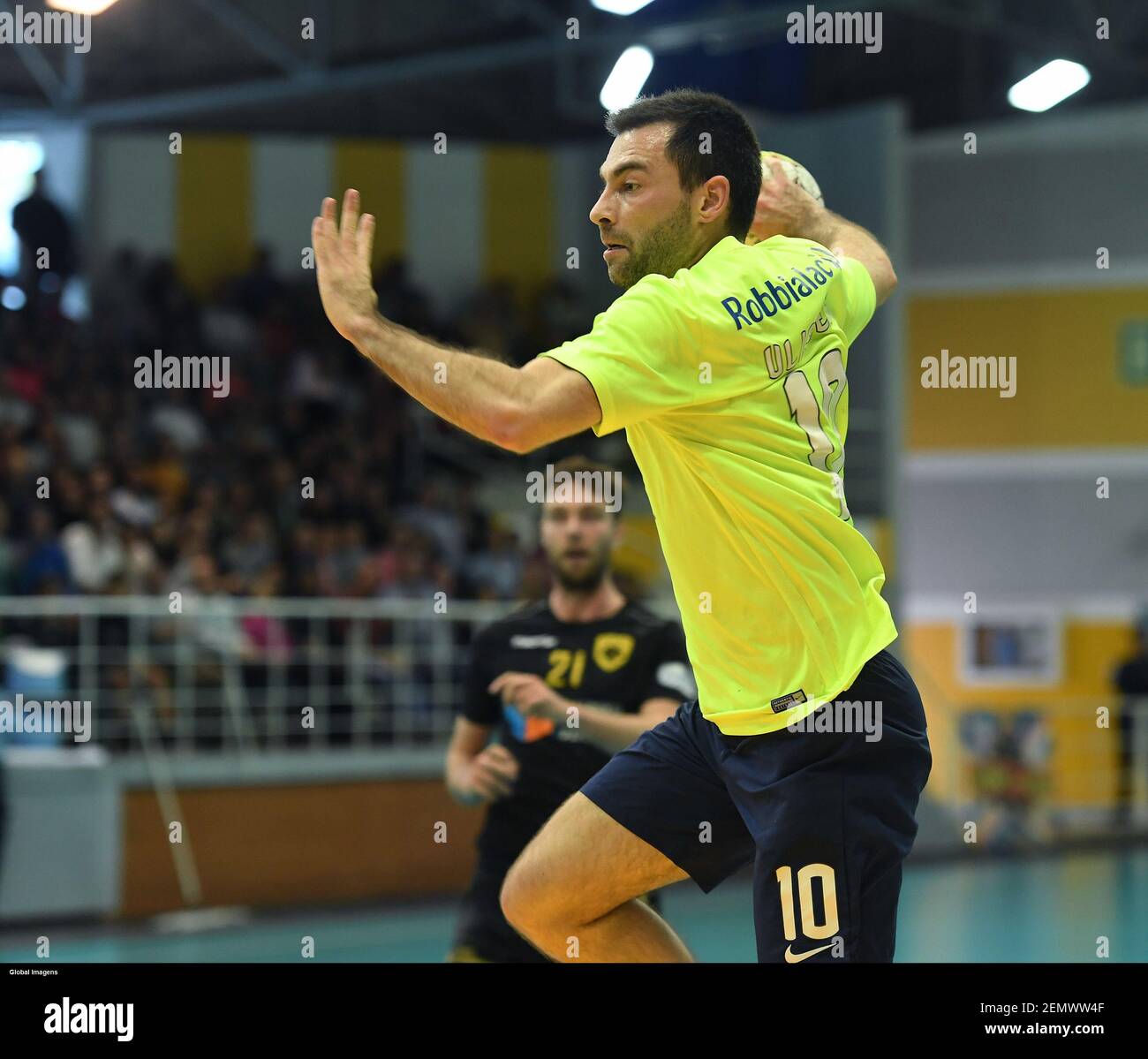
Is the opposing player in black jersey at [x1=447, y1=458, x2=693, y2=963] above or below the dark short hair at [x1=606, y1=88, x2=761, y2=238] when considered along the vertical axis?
below

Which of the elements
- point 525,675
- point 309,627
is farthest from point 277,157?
point 525,675

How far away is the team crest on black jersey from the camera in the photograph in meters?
5.96

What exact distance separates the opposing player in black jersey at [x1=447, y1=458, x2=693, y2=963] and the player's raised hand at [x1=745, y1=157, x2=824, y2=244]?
1509mm

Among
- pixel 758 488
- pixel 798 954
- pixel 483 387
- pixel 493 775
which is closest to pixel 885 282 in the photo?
pixel 758 488

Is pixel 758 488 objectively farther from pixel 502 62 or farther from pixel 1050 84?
pixel 1050 84

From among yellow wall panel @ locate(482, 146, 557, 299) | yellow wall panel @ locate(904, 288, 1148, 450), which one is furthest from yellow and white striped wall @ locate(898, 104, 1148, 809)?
yellow wall panel @ locate(482, 146, 557, 299)

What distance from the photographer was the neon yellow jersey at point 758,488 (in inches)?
151

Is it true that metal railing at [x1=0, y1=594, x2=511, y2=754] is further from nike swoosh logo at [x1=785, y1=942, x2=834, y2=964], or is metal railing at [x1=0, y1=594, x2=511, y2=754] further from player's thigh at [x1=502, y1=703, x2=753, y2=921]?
nike swoosh logo at [x1=785, y1=942, x2=834, y2=964]

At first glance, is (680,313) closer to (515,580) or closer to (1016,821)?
(515,580)

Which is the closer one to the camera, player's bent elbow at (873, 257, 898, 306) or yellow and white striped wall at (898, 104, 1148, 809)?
player's bent elbow at (873, 257, 898, 306)

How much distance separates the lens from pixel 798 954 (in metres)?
3.87
